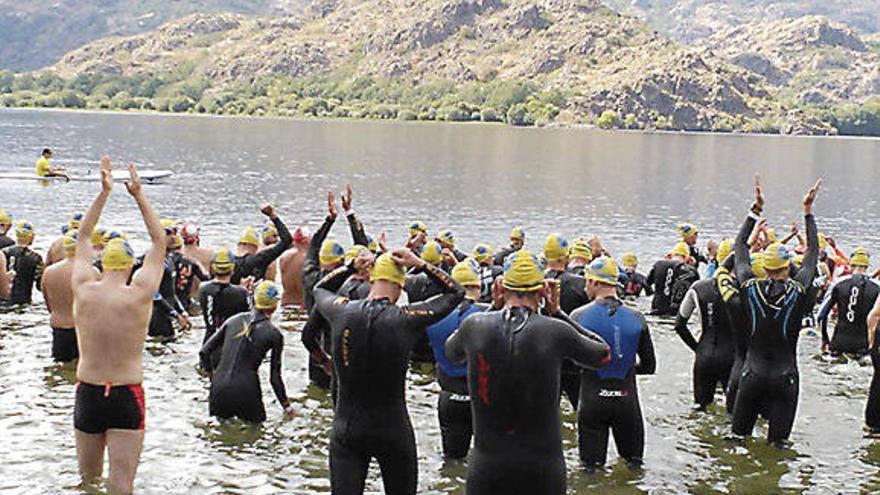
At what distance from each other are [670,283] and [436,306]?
13.8 metres

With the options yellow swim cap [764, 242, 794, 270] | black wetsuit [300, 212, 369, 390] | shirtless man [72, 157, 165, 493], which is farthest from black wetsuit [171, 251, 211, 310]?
yellow swim cap [764, 242, 794, 270]

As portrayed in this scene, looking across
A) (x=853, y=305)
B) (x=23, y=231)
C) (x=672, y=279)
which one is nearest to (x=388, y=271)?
(x=853, y=305)

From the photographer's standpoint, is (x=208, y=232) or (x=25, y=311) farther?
(x=208, y=232)

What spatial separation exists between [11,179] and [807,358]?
5302 cm

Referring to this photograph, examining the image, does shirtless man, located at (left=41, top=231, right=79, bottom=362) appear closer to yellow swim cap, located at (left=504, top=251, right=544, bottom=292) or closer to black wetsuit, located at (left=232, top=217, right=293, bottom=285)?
black wetsuit, located at (left=232, top=217, right=293, bottom=285)

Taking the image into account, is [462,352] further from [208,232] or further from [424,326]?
[208,232]

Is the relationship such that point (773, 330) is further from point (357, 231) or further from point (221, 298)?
point (221, 298)

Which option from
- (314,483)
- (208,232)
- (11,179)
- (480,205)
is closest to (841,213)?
(480,205)

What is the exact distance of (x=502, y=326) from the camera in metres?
7.00

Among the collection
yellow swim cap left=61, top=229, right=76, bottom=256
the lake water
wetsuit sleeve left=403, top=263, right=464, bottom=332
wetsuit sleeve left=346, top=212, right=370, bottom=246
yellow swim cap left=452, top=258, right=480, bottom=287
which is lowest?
the lake water

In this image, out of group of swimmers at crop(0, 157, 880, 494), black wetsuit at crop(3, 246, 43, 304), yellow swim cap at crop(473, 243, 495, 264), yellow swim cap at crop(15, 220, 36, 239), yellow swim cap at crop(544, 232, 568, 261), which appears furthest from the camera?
black wetsuit at crop(3, 246, 43, 304)

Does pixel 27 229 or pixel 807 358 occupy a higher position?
pixel 27 229

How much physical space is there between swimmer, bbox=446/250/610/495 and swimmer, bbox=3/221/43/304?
14.1 m

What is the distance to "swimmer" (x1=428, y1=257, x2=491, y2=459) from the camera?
34.5 ft
